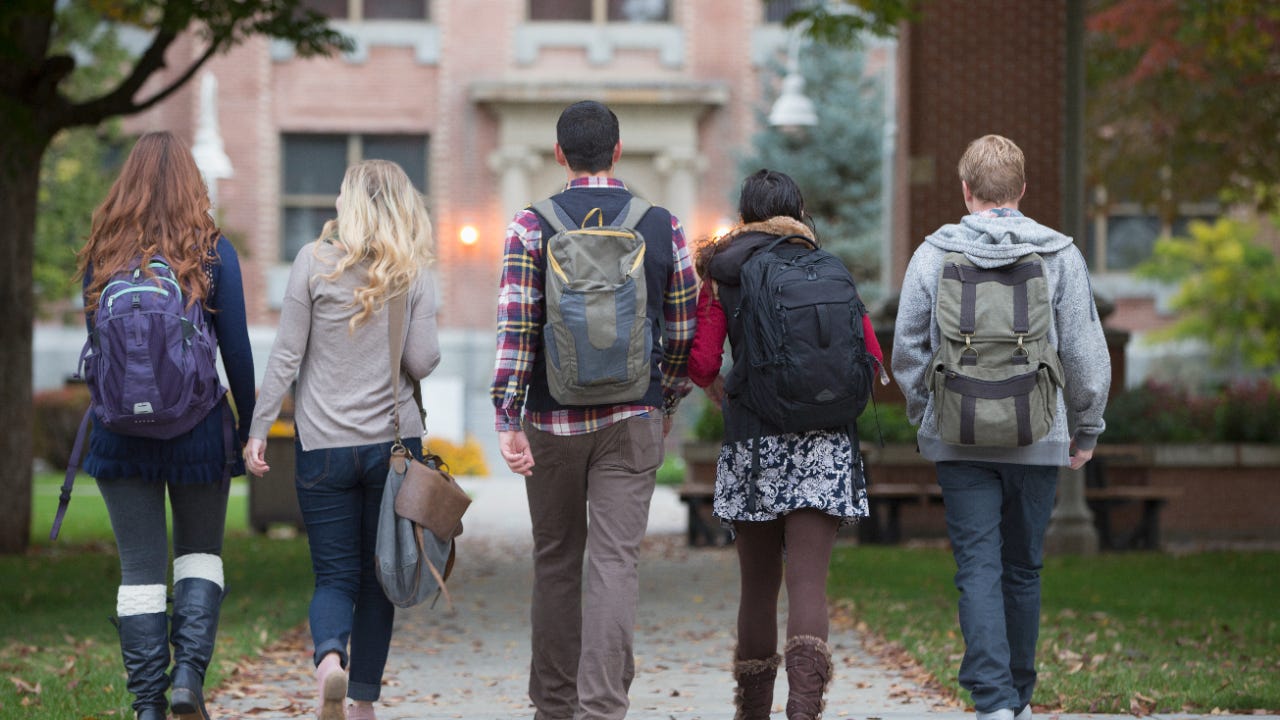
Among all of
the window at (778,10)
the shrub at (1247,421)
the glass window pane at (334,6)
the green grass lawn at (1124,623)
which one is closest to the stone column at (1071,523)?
the green grass lawn at (1124,623)

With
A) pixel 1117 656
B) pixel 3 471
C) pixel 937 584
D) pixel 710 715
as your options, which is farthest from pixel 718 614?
pixel 3 471

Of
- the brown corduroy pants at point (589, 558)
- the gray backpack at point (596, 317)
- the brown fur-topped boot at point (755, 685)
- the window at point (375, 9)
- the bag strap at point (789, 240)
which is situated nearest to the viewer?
the gray backpack at point (596, 317)

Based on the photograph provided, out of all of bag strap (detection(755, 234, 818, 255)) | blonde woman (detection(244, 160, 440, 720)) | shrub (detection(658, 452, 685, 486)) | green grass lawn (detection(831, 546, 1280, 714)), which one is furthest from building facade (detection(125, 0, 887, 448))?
bag strap (detection(755, 234, 818, 255))

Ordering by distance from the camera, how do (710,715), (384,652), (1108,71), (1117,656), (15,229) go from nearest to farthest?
1. (384,652)
2. (710,715)
3. (1117,656)
4. (15,229)
5. (1108,71)

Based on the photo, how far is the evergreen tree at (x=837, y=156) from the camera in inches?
1016

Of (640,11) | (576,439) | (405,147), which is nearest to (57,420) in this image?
(405,147)

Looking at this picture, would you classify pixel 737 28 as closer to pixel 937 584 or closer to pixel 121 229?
pixel 937 584

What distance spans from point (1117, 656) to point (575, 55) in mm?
19760

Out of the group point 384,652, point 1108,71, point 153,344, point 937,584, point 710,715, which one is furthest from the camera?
point 1108,71

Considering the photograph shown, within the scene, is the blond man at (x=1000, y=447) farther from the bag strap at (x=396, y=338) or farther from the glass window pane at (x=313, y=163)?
the glass window pane at (x=313, y=163)

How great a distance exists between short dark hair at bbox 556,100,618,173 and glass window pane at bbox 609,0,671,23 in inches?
844

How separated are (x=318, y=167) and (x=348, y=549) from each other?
21411 mm

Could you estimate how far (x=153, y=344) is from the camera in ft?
17.6

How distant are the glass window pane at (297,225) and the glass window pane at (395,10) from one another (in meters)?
3.07
